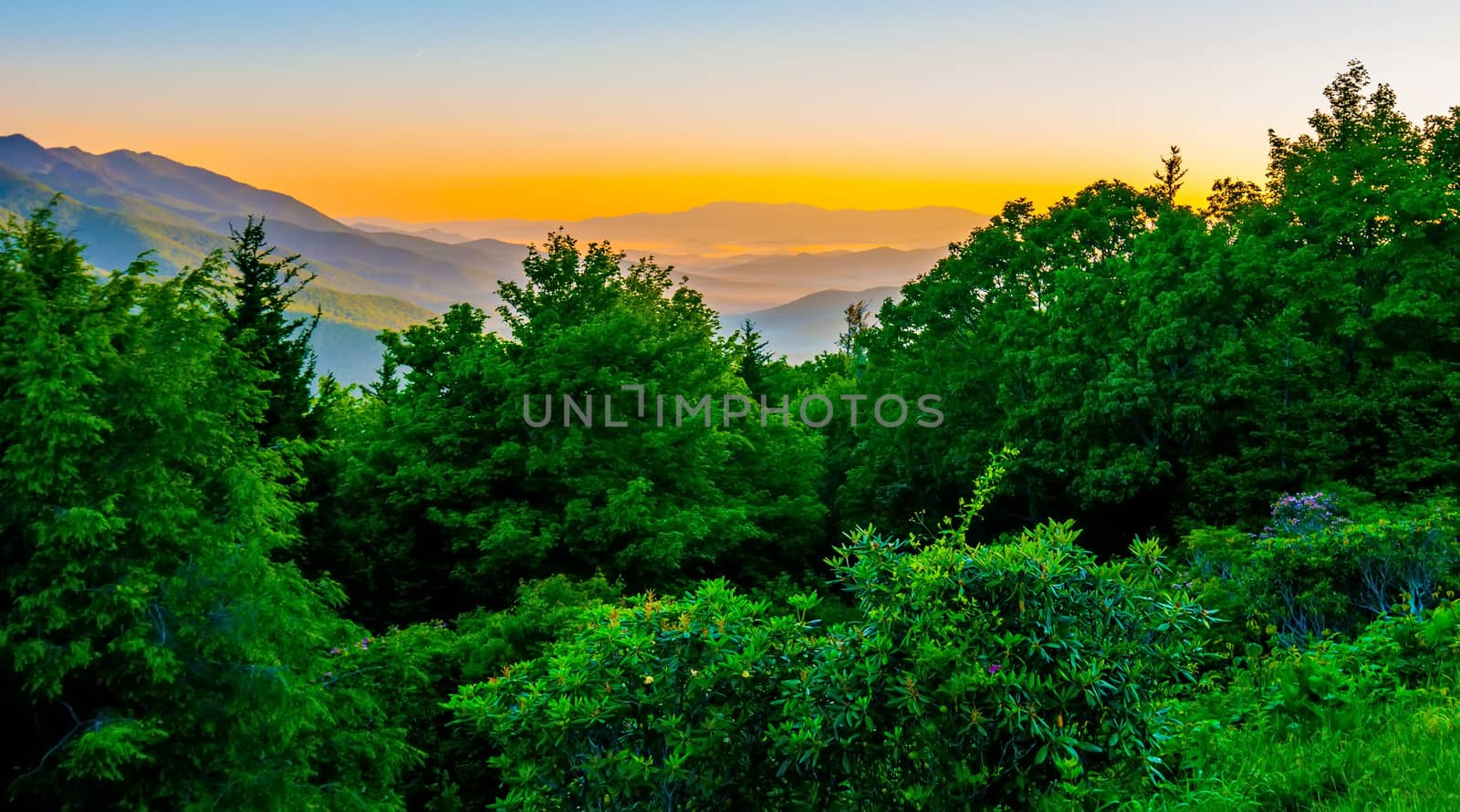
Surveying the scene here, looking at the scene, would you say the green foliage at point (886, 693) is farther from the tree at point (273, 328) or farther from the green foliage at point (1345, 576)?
the tree at point (273, 328)

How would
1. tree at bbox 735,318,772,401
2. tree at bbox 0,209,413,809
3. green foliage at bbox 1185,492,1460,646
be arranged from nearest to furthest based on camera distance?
tree at bbox 0,209,413,809 < green foliage at bbox 1185,492,1460,646 < tree at bbox 735,318,772,401

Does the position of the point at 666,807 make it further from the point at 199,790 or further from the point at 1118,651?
the point at 199,790

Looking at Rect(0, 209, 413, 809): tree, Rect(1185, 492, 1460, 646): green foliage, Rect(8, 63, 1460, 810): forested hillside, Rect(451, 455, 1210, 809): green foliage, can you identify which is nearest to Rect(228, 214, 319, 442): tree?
Rect(8, 63, 1460, 810): forested hillside

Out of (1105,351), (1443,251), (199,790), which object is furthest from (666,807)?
(1443,251)

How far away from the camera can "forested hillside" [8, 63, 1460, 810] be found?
5.92 meters

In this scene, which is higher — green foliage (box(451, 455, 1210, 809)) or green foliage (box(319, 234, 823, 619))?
green foliage (box(451, 455, 1210, 809))

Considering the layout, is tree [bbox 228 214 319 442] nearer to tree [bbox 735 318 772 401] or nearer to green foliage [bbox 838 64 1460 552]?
green foliage [bbox 838 64 1460 552]

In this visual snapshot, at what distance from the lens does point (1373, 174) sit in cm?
2602

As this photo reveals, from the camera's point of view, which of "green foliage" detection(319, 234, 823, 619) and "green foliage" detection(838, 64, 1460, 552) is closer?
"green foliage" detection(838, 64, 1460, 552)

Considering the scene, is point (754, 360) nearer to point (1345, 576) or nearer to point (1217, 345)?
point (1217, 345)

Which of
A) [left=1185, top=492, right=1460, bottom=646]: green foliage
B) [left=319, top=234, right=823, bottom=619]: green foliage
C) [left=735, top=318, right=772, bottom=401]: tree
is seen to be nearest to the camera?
[left=1185, top=492, right=1460, bottom=646]: green foliage

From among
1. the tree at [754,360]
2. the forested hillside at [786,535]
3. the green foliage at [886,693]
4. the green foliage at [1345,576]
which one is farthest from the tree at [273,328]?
the tree at [754,360]

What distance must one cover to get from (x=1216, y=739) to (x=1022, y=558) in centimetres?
217

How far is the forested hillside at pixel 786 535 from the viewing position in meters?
5.92
